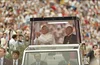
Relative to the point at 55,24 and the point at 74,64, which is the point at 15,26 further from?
the point at 74,64

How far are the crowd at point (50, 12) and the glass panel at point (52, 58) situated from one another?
285cm

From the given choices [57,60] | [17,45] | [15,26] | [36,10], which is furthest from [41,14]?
[57,60]

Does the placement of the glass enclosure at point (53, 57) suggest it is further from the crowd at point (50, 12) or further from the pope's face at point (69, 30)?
the crowd at point (50, 12)

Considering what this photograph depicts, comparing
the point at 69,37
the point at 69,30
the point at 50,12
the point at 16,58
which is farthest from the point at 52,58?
the point at 50,12

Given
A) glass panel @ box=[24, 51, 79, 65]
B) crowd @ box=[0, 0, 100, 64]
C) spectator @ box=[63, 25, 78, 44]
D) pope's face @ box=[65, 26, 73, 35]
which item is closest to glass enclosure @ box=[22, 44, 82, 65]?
glass panel @ box=[24, 51, 79, 65]

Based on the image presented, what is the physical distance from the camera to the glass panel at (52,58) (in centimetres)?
264

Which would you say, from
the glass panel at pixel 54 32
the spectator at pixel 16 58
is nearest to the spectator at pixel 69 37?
the glass panel at pixel 54 32

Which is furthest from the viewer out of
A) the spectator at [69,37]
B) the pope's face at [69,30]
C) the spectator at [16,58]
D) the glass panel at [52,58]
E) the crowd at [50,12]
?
the crowd at [50,12]

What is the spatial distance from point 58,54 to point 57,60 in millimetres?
86

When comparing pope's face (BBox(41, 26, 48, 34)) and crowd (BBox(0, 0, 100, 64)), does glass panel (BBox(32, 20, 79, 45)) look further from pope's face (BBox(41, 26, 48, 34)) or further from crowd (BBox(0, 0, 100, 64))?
crowd (BBox(0, 0, 100, 64))

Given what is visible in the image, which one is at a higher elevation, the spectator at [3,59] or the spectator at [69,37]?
the spectator at [69,37]

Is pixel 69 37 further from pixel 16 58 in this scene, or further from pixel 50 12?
pixel 50 12

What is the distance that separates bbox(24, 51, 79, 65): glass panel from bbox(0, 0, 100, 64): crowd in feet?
9.35

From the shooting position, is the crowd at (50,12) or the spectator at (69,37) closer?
→ the spectator at (69,37)
